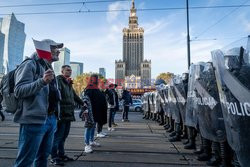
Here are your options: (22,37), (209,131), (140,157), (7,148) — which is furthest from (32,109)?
(22,37)

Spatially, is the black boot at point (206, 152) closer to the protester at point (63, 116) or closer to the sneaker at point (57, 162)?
the protester at point (63, 116)

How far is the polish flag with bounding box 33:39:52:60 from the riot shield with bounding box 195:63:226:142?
257 cm

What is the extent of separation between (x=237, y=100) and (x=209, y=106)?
2227 millimetres

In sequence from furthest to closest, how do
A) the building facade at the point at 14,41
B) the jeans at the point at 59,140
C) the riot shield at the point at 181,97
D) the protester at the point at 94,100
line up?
the building facade at the point at 14,41 < the riot shield at the point at 181,97 < the protester at the point at 94,100 < the jeans at the point at 59,140

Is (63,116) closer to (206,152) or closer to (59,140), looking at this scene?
(59,140)

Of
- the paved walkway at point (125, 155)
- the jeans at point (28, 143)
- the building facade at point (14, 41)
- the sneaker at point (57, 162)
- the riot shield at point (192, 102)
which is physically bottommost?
the paved walkway at point (125, 155)

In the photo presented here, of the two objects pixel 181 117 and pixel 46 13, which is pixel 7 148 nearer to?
pixel 181 117

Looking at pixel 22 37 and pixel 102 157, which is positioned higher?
pixel 22 37

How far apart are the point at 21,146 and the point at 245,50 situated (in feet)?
8.10

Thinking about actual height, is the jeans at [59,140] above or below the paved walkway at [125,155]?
above

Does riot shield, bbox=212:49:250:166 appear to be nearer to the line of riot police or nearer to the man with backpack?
the line of riot police

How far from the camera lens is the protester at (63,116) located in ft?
16.7

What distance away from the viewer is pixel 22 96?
2.82 meters

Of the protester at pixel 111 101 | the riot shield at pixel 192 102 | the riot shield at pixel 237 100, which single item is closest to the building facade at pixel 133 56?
the protester at pixel 111 101
